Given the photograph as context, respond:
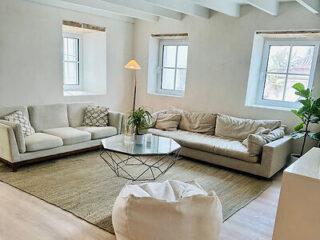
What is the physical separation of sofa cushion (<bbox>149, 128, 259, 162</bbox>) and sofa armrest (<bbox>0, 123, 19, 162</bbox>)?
2.06 m

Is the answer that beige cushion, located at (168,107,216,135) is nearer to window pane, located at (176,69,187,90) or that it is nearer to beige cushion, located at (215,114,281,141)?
beige cushion, located at (215,114,281,141)

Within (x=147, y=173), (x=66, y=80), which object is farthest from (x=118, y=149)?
(x=66, y=80)

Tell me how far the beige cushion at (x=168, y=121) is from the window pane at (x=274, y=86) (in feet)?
5.05

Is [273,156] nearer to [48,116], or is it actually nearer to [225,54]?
[225,54]

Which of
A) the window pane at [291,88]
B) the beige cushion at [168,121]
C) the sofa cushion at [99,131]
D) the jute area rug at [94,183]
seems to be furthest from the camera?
the beige cushion at [168,121]

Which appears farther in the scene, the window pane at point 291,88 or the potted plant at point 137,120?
the window pane at point 291,88

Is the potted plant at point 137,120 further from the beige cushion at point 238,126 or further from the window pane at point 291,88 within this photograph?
the window pane at point 291,88

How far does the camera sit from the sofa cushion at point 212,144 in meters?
3.72

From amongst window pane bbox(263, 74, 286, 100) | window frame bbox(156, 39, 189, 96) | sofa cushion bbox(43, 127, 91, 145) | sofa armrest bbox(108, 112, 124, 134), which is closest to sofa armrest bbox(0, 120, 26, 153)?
sofa cushion bbox(43, 127, 91, 145)

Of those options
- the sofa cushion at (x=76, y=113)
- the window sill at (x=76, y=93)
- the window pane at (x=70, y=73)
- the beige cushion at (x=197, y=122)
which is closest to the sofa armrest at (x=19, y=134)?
the sofa cushion at (x=76, y=113)

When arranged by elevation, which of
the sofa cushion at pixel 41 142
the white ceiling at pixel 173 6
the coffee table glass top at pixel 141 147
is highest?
the white ceiling at pixel 173 6

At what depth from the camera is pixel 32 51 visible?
13.6ft

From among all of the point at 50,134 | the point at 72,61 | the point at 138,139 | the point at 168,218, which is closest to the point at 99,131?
the point at 50,134

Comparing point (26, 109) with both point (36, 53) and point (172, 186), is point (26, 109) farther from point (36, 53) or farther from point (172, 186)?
point (172, 186)
